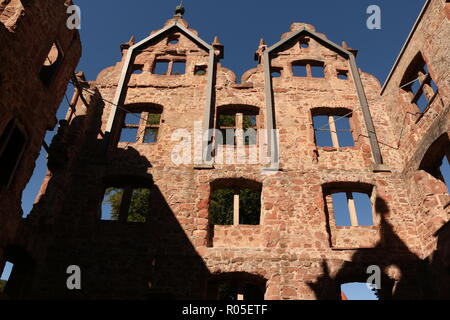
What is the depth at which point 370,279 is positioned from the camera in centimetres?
816

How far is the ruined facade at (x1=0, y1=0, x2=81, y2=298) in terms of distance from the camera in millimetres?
6152

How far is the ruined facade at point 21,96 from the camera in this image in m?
6.15

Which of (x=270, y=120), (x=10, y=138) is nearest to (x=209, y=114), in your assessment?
(x=270, y=120)

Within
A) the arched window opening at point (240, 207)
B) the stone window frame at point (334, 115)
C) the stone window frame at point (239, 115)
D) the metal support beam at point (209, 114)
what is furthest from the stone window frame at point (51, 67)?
the arched window opening at point (240, 207)

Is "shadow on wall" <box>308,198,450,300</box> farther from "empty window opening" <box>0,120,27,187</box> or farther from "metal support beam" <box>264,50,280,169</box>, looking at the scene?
"empty window opening" <box>0,120,27,187</box>

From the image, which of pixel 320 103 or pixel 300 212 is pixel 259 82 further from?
pixel 300 212

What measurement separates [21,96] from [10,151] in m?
1.18

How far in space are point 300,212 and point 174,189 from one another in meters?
3.74

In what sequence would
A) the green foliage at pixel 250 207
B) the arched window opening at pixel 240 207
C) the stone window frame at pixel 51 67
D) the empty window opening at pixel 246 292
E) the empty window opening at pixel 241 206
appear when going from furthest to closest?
the green foliage at pixel 250 207
the empty window opening at pixel 241 206
the arched window opening at pixel 240 207
the empty window opening at pixel 246 292
the stone window frame at pixel 51 67

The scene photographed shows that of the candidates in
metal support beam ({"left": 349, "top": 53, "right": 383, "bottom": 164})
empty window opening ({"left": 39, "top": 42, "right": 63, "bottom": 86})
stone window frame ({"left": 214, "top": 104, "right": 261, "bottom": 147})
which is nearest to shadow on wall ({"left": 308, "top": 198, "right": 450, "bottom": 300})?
metal support beam ({"left": 349, "top": 53, "right": 383, "bottom": 164})

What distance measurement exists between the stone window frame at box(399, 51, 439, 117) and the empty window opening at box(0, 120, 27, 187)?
414 inches

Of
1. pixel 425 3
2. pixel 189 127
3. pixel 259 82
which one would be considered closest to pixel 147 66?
pixel 189 127

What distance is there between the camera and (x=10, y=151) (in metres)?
6.64

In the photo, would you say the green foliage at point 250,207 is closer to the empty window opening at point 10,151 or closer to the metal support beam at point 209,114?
the metal support beam at point 209,114
